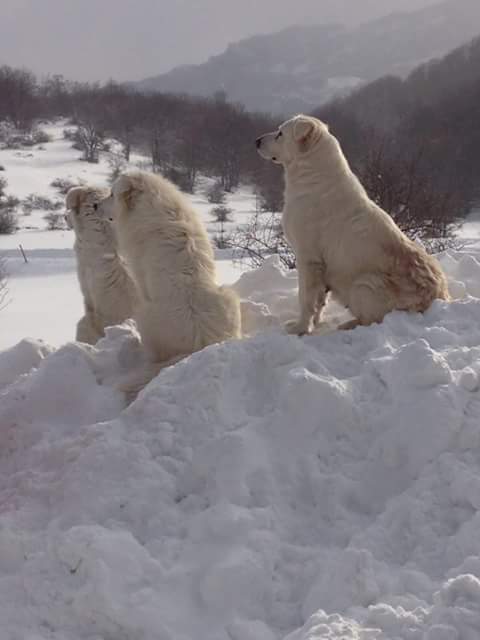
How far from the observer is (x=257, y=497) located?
104 inches

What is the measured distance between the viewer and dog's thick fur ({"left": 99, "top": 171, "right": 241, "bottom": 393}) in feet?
14.5

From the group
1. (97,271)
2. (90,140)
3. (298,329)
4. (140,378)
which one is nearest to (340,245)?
(298,329)

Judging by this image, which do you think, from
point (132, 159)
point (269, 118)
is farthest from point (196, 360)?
point (269, 118)

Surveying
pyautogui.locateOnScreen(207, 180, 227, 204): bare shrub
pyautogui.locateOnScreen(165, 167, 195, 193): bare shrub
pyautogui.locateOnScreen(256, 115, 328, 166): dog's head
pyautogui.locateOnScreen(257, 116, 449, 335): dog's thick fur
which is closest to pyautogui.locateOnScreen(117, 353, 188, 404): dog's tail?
pyautogui.locateOnScreen(257, 116, 449, 335): dog's thick fur

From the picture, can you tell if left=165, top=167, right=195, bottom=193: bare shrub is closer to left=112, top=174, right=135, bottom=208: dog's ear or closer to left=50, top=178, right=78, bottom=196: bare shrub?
left=50, top=178, right=78, bottom=196: bare shrub

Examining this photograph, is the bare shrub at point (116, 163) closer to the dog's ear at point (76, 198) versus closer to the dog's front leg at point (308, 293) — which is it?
the dog's ear at point (76, 198)

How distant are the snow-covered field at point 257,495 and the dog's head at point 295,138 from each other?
1.61 meters

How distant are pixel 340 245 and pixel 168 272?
1.38m

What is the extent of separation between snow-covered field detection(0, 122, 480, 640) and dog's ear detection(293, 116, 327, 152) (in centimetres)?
161

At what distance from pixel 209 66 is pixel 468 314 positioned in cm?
14416

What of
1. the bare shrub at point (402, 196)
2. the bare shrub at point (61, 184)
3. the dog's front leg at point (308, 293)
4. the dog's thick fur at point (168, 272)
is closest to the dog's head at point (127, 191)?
the dog's thick fur at point (168, 272)

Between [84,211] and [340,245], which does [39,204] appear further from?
[340,245]

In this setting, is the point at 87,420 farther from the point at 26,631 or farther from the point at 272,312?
the point at 272,312

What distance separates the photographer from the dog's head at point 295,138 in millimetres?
4512
